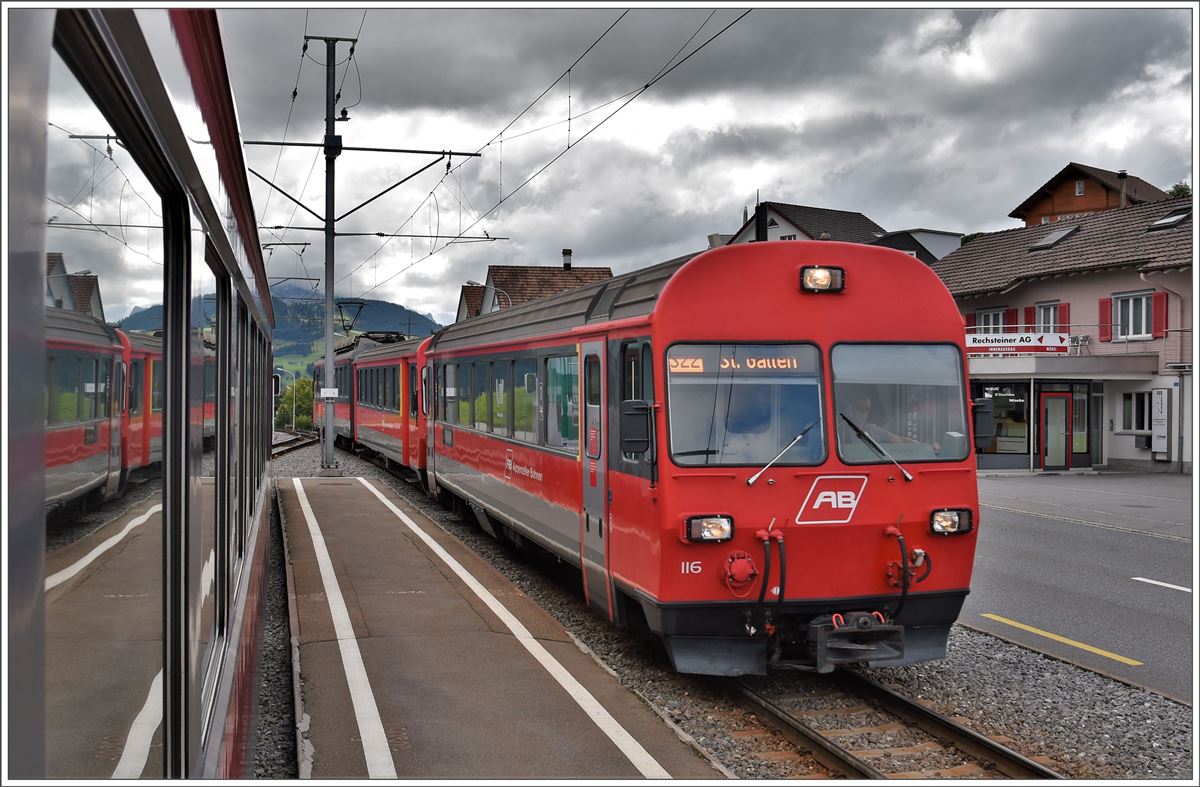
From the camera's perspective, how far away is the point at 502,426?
12086 mm

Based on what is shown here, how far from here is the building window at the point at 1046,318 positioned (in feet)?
115

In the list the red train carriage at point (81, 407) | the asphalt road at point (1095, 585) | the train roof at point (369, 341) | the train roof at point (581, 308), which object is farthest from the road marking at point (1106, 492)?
the red train carriage at point (81, 407)

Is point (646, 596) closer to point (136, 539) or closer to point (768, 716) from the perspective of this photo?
point (768, 716)

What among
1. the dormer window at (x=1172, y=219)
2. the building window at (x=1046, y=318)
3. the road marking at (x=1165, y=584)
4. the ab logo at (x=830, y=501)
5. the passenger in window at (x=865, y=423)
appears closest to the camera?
the ab logo at (x=830, y=501)

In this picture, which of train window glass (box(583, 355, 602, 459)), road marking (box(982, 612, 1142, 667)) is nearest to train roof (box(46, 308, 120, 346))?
train window glass (box(583, 355, 602, 459))

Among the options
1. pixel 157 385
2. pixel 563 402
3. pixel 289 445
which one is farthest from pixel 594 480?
pixel 289 445

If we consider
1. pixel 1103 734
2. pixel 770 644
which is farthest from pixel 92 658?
pixel 1103 734

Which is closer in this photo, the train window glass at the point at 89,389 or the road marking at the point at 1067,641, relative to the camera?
the train window glass at the point at 89,389

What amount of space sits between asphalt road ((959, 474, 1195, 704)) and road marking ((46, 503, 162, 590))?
12.8 feet

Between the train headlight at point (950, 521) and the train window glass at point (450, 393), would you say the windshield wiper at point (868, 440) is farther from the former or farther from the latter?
the train window glass at point (450, 393)

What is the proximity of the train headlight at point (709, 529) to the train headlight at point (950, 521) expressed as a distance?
1.38 metres

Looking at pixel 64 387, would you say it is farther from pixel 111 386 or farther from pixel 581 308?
pixel 581 308

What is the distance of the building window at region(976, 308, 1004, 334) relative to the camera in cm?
3741

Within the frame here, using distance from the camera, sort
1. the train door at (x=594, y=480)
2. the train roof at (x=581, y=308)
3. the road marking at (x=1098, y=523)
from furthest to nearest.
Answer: the road marking at (x=1098, y=523) < the train door at (x=594, y=480) < the train roof at (x=581, y=308)
